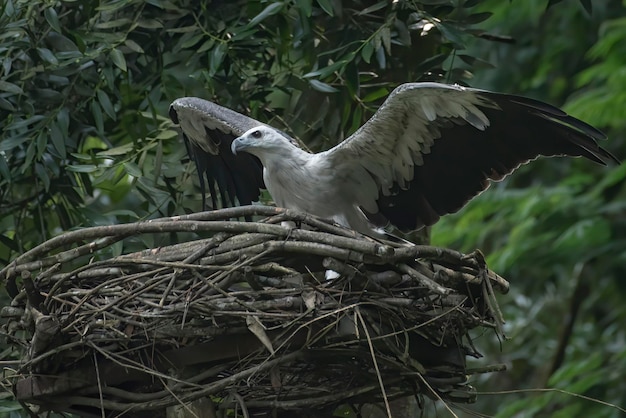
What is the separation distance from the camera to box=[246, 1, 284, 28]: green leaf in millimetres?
6613

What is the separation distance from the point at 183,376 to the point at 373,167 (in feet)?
6.35

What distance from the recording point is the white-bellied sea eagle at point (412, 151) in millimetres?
5953

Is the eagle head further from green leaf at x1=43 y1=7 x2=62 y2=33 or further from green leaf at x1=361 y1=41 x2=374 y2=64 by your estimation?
green leaf at x1=43 y1=7 x2=62 y2=33

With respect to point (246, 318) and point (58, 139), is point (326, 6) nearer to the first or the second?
point (58, 139)

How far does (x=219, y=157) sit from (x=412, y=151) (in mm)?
1573

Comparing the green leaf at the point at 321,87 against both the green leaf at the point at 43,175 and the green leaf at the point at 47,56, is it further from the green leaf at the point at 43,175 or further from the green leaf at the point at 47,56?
the green leaf at the point at 43,175

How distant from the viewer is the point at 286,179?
21.6ft

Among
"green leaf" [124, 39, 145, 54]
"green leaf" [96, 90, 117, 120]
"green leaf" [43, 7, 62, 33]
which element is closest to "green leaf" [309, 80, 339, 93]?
"green leaf" [124, 39, 145, 54]

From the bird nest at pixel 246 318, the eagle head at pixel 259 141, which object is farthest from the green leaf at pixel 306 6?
the bird nest at pixel 246 318

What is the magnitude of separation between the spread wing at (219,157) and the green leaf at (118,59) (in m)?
0.46

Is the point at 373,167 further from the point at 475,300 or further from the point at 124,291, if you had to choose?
the point at 124,291

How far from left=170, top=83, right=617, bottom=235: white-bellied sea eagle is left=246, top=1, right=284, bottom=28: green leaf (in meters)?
0.63

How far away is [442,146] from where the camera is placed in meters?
6.33

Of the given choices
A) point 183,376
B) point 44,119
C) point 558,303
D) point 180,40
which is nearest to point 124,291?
point 183,376
